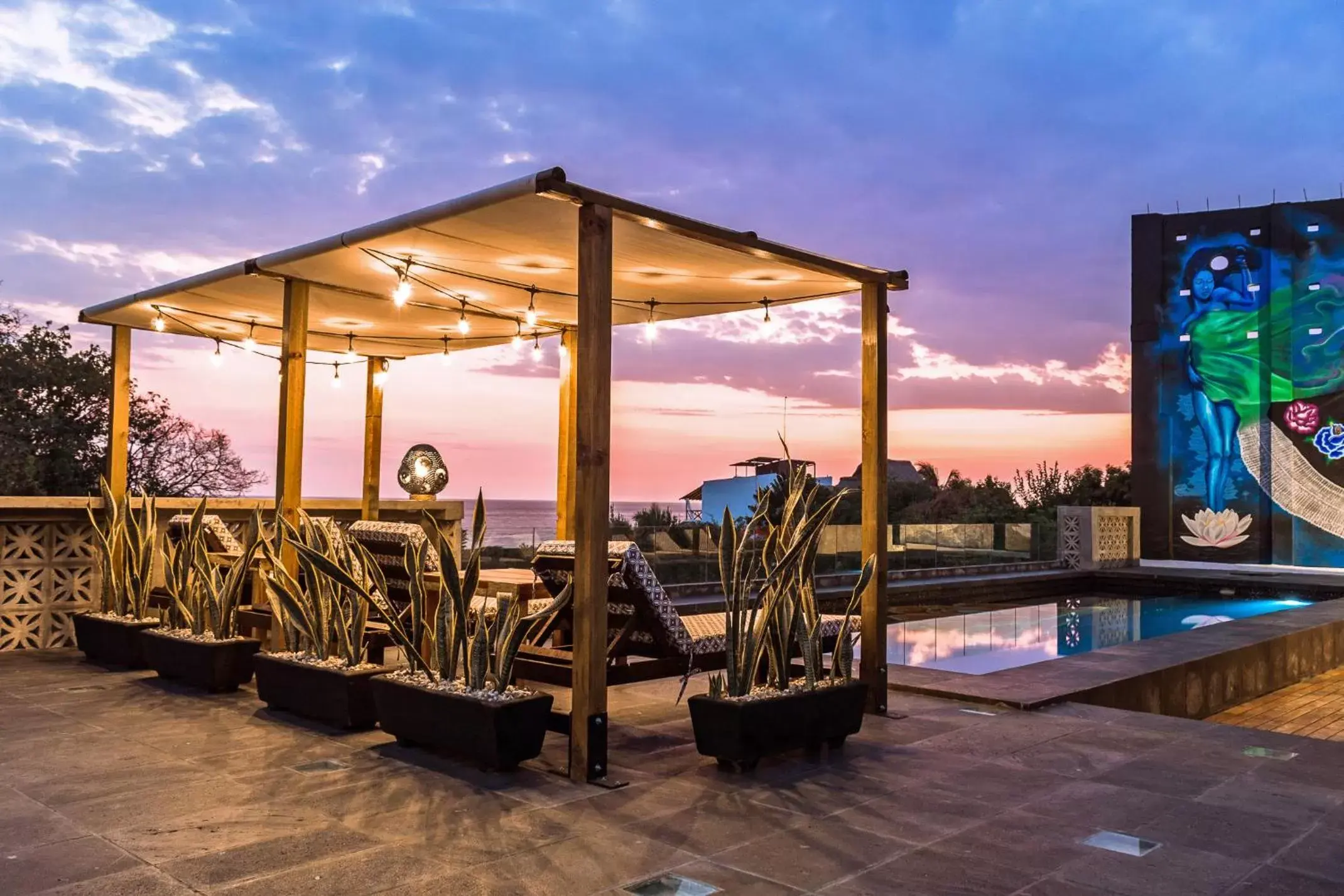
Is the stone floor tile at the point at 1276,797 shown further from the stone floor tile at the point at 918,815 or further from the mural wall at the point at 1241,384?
the mural wall at the point at 1241,384

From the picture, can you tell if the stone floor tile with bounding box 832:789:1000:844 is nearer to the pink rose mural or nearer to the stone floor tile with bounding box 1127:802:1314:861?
the stone floor tile with bounding box 1127:802:1314:861

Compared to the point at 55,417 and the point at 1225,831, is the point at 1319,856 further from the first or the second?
the point at 55,417

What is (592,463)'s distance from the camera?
3.70 meters

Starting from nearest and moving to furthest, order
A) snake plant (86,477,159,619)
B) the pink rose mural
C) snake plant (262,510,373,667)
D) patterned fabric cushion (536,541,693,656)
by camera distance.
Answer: patterned fabric cushion (536,541,693,656) < snake plant (262,510,373,667) < snake plant (86,477,159,619) < the pink rose mural

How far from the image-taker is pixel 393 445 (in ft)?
28.4

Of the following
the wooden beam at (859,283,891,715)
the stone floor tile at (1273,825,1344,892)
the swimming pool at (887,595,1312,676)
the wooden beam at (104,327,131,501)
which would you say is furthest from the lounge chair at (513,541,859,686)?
the wooden beam at (104,327,131,501)

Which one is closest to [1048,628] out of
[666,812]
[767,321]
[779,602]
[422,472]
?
[767,321]

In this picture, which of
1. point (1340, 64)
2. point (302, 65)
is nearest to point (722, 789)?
point (302, 65)

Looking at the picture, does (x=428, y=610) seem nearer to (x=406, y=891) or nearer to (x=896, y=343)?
(x=406, y=891)

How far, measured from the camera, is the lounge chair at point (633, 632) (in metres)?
4.22

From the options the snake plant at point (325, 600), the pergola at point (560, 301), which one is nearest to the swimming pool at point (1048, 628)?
the pergola at point (560, 301)

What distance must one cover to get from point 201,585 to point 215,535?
3.82 ft

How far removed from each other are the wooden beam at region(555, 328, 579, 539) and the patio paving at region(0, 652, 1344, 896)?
119 inches

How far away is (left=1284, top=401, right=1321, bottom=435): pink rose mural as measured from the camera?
1922 centimetres
